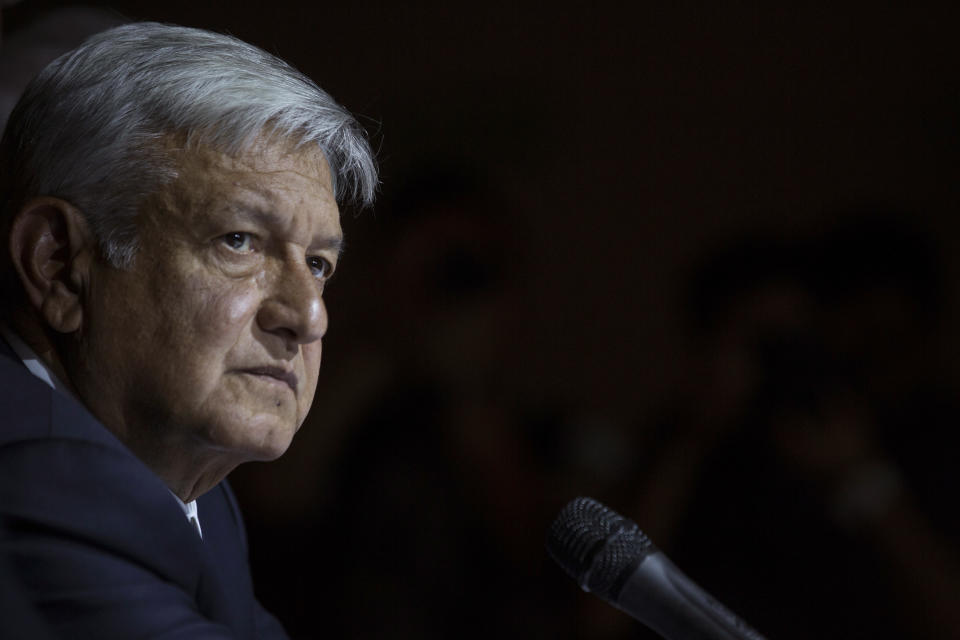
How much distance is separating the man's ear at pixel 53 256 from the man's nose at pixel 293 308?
15 cm

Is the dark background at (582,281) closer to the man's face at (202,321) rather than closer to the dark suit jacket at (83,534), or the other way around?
the man's face at (202,321)

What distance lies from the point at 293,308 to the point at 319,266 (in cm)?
10

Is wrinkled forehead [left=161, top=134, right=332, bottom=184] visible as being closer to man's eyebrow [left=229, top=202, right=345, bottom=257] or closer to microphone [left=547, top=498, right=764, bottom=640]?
man's eyebrow [left=229, top=202, right=345, bottom=257]

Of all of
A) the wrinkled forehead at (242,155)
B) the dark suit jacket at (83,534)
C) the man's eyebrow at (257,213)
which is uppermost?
the wrinkled forehead at (242,155)

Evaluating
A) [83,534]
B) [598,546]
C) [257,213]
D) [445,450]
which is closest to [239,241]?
[257,213]

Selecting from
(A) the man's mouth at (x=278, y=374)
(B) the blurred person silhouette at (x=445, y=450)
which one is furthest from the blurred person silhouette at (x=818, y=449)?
(A) the man's mouth at (x=278, y=374)

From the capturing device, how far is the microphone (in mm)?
875

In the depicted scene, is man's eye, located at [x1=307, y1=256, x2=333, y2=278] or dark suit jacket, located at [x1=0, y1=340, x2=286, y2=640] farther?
man's eye, located at [x1=307, y1=256, x2=333, y2=278]

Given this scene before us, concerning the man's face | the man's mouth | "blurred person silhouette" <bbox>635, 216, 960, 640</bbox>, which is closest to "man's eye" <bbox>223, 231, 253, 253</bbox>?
the man's face

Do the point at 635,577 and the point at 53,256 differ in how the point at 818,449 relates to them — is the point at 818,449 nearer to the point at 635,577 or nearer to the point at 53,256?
the point at 635,577

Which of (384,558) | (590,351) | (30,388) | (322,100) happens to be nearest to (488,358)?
(590,351)

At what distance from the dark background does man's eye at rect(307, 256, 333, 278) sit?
0.99 m

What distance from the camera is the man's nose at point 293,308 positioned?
934 mm

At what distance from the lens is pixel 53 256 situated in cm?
91
